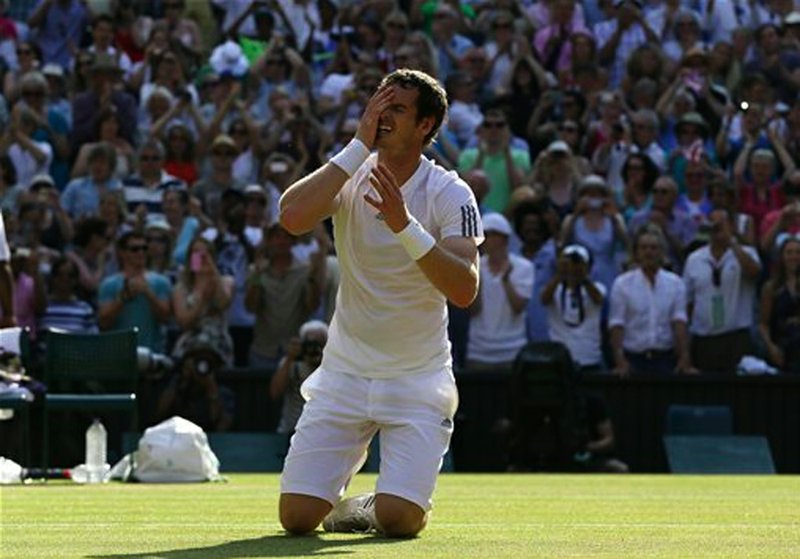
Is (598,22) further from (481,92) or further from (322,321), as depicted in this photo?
(322,321)

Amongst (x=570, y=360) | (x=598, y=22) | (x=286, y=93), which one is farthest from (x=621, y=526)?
(x=598, y=22)

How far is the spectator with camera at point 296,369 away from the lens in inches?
672

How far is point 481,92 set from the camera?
69.4 feet

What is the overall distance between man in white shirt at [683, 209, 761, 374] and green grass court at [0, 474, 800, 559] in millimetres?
3323

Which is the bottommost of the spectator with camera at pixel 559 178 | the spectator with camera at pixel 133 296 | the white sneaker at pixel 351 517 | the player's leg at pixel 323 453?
the spectator with camera at pixel 133 296

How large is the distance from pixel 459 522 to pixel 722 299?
9.05 m

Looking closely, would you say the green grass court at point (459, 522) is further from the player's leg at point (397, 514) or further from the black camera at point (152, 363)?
the black camera at point (152, 363)

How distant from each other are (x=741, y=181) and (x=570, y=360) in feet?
10.9

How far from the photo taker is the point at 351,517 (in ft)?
28.8

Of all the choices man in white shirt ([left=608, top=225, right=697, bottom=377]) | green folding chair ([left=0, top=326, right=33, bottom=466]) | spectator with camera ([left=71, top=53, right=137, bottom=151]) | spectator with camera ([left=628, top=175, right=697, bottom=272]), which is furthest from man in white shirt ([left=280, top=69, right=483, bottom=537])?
spectator with camera ([left=71, top=53, right=137, bottom=151])

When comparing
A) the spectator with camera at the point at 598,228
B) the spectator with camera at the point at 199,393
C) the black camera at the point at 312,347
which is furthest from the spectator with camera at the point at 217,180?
the spectator with camera at the point at 598,228

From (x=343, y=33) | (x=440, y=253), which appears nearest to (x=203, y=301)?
(x=343, y=33)

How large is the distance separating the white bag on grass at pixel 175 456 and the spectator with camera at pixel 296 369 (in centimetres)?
183

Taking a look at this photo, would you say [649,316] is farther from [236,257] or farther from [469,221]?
[469,221]
